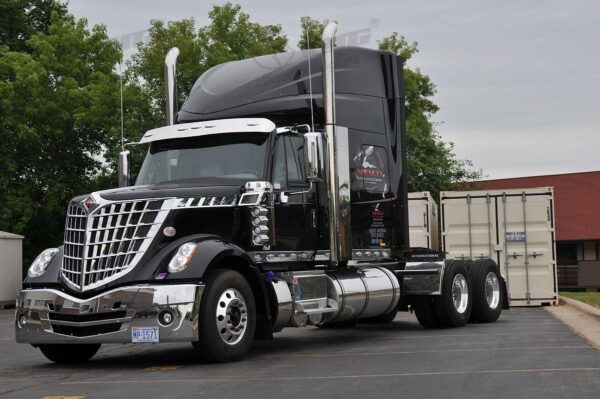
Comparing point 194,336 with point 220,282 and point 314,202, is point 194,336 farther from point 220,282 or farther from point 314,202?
point 314,202

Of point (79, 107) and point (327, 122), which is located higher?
point (79, 107)

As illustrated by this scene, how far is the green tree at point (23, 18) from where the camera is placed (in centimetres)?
4809

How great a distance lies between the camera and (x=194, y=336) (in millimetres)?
11344

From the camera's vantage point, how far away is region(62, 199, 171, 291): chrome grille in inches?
464

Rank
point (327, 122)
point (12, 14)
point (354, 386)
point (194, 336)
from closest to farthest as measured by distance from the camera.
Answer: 1. point (354, 386)
2. point (194, 336)
3. point (327, 122)
4. point (12, 14)

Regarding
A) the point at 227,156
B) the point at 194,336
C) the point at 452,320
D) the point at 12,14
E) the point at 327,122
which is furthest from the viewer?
the point at 12,14

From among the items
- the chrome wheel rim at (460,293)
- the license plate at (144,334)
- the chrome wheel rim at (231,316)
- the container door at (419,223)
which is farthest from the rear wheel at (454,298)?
the license plate at (144,334)

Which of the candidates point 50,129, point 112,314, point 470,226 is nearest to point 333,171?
point 112,314

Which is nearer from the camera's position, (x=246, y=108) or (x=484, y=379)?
(x=484, y=379)

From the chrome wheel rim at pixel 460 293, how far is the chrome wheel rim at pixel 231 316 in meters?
6.01

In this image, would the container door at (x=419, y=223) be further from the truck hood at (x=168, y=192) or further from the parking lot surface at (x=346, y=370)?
the truck hood at (x=168, y=192)

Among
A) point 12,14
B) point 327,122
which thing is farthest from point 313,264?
point 12,14

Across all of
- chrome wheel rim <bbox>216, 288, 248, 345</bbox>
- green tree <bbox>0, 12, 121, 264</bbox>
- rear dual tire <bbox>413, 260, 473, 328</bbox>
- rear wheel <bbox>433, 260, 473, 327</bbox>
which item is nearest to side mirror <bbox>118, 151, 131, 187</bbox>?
chrome wheel rim <bbox>216, 288, 248, 345</bbox>

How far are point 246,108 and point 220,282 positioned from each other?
3.19 meters
